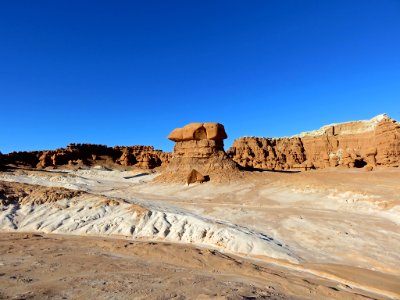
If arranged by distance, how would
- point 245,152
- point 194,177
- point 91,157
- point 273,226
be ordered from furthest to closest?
point 245,152 < point 91,157 < point 194,177 < point 273,226

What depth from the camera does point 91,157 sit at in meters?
58.6

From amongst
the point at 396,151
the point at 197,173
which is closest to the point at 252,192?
the point at 197,173

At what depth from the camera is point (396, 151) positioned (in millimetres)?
38688

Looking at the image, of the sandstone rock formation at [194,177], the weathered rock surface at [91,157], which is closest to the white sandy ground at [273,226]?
the sandstone rock formation at [194,177]

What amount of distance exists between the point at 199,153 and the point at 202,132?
2197 mm

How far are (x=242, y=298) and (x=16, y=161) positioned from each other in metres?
54.0

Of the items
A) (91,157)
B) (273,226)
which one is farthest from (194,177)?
(91,157)

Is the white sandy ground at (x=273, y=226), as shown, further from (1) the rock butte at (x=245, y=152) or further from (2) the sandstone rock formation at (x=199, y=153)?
(1) the rock butte at (x=245, y=152)

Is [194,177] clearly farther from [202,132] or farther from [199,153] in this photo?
[202,132]

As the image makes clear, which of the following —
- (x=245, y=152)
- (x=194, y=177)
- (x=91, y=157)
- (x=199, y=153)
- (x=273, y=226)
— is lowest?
(x=273, y=226)

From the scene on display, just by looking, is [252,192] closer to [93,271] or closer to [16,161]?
[93,271]

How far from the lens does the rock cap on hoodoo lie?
96.8 ft

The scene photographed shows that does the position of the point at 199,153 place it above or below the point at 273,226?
above

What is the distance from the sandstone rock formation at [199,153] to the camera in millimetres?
28234
